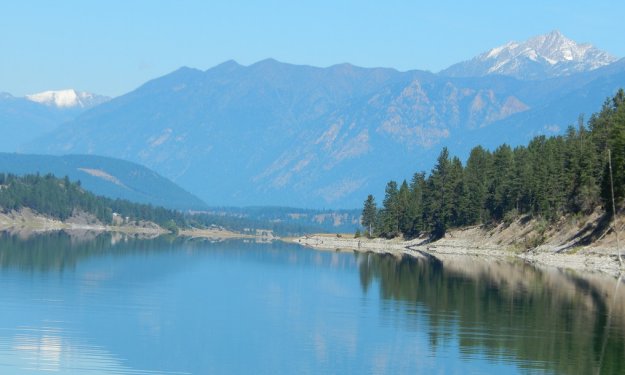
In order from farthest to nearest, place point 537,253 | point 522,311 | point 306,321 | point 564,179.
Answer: point 564,179, point 537,253, point 522,311, point 306,321

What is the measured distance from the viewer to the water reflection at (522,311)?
216ft

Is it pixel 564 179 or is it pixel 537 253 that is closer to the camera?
pixel 537 253

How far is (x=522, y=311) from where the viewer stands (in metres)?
86.8

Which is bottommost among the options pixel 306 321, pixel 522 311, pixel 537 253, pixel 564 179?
pixel 306 321

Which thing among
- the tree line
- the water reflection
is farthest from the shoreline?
the water reflection

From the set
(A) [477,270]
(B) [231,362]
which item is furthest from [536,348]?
(A) [477,270]

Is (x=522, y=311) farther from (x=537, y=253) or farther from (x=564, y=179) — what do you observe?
(x=564, y=179)

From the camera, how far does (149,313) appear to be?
81.6 meters

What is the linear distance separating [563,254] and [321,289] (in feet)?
151

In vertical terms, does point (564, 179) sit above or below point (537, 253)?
above

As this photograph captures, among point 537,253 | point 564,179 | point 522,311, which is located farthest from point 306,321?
point 564,179

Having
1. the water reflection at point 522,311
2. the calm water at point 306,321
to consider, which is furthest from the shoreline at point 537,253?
the calm water at point 306,321

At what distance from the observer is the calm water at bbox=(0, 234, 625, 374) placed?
201 feet

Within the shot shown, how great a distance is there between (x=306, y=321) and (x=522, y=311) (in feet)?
53.9
